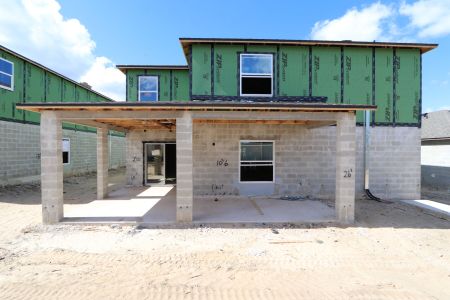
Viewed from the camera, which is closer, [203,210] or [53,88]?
[203,210]

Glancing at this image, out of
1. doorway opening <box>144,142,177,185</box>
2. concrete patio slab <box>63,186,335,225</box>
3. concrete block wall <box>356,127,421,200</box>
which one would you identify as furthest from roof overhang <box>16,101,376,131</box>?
doorway opening <box>144,142,177,185</box>

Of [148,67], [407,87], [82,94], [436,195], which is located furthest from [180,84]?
[436,195]

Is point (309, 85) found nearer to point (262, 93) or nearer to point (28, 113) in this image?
point (262, 93)

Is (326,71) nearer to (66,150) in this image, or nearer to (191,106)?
(191,106)

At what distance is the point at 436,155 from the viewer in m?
14.4

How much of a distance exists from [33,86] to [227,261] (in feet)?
51.8

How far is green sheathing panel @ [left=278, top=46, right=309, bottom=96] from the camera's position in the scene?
34.6 feet

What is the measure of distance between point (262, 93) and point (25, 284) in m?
9.33

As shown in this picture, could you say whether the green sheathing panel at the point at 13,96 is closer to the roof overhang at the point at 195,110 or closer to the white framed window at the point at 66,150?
the white framed window at the point at 66,150

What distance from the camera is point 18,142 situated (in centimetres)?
1304

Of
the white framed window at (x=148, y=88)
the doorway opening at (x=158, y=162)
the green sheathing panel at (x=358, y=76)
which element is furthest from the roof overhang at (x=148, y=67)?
the green sheathing panel at (x=358, y=76)

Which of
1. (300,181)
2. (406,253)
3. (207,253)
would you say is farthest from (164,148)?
(406,253)

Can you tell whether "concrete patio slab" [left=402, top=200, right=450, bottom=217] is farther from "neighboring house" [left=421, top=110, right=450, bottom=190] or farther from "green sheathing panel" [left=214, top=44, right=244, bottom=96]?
"green sheathing panel" [left=214, top=44, right=244, bottom=96]

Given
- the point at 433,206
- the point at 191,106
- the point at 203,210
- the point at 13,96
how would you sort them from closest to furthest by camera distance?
the point at 191,106, the point at 203,210, the point at 433,206, the point at 13,96
